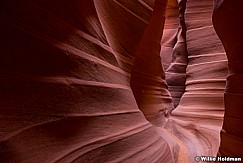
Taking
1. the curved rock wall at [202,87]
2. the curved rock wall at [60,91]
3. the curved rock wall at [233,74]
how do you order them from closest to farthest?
the curved rock wall at [60,91] < the curved rock wall at [233,74] < the curved rock wall at [202,87]

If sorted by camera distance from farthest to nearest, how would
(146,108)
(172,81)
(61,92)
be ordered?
(172,81)
(146,108)
(61,92)

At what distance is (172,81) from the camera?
4.89 meters

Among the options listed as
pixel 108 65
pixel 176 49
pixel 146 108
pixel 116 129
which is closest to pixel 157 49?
pixel 146 108

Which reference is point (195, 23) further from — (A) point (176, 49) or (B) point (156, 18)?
(B) point (156, 18)

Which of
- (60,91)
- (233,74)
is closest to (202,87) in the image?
(233,74)

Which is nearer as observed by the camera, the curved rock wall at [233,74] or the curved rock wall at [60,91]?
the curved rock wall at [60,91]

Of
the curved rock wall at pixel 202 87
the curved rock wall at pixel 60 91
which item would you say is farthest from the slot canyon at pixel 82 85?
the curved rock wall at pixel 202 87

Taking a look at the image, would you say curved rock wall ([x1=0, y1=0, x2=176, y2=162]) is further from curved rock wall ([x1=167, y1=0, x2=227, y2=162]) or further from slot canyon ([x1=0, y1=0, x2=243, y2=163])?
curved rock wall ([x1=167, y1=0, x2=227, y2=162])

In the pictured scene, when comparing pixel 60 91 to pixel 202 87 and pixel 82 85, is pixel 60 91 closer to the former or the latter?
pixel 82 85

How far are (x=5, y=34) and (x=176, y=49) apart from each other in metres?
3.87

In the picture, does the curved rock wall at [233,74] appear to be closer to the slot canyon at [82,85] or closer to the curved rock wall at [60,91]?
A: the slot canyon at [82,85]

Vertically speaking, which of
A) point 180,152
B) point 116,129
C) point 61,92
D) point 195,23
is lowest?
point 180,152

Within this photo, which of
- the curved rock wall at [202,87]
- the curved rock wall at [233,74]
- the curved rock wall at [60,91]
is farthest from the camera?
the curved rock wall at [202,87]

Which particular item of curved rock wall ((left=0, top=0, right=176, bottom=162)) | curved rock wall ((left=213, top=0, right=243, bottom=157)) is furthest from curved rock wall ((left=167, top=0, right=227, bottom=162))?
curved rock wall ((left=0, top=0, right=176, bottom=162))
